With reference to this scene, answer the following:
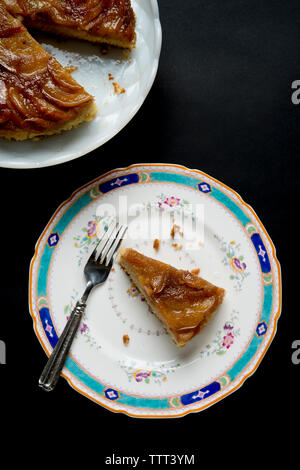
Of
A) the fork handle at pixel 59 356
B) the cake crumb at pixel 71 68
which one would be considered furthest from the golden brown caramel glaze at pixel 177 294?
the cake crumb at pixel 71 68

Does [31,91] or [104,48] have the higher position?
[104,48]

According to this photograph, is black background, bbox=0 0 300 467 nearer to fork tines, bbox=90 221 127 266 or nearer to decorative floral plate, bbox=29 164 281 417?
decorative floral plate, bbox=29 164 281 417

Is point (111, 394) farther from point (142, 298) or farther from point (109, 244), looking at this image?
point (109, 244)

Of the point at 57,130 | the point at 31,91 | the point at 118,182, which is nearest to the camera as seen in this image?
the point at 31,91

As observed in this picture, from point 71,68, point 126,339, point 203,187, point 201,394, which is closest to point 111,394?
point 126,339

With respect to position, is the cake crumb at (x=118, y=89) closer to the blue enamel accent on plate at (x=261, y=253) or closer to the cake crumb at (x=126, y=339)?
the blue enamel accent on plate at (x=261, y=253)

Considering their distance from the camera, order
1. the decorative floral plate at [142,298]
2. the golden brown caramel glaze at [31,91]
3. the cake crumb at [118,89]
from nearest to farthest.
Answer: the golden brown caramel glaze at [31,91] → the decorative floral plate at [142,298] → the cake crumb at [118,89]

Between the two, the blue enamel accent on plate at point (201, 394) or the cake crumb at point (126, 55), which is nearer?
the blue enamel accent on plate at point (201, 394)
